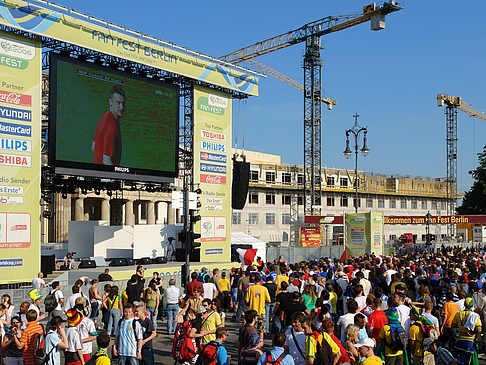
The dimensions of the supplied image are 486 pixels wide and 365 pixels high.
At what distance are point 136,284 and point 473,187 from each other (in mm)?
73430

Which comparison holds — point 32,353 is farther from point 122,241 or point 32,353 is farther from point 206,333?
point 122,241

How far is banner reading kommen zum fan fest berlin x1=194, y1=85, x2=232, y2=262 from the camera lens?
32.0 metres

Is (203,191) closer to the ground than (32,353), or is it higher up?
higher up

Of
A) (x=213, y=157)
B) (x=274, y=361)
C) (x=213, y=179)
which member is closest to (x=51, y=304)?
(x=274, y=361)

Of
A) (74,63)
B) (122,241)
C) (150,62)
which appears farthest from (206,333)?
(122,241)

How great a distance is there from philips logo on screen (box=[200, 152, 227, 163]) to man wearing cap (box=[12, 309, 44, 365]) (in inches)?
903

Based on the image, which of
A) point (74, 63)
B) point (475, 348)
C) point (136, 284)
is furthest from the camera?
point (74, 63)

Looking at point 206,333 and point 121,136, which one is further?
point 121,136

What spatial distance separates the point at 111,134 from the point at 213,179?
7.75m

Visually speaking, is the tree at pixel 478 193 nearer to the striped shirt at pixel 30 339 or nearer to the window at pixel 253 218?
the window at pixel 253 218

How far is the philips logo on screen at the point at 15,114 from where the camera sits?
2194cm

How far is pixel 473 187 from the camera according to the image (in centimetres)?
7812

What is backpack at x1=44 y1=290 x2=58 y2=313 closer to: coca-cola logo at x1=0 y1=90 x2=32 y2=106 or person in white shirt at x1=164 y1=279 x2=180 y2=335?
person in white shirt at x1=164 y1=279 x2=180 y2=335

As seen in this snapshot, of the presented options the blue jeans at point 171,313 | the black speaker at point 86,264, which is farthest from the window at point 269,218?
the blue jeans at point 171,313
